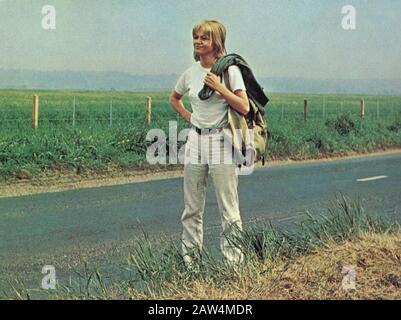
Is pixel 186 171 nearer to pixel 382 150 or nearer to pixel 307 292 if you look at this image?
pixel 307 292

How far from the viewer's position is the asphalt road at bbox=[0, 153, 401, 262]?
9062 millimetres

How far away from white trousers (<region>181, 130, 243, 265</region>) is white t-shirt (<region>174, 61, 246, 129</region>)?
8 cm

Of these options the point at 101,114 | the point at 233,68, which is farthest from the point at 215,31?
the point at 101,114

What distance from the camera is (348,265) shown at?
259 inches

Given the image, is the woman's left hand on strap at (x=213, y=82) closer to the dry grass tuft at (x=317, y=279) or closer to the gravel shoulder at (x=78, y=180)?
the dry grass tuft at (x=317, y=279)

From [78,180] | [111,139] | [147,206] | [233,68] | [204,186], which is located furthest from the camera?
[111,139]

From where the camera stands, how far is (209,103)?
6.27m

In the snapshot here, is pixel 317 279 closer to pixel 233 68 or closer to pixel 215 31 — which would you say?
pixel 233 68

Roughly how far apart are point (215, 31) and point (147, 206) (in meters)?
4.91

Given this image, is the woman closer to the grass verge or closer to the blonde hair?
the blonde hair

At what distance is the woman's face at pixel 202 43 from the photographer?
6214 mm

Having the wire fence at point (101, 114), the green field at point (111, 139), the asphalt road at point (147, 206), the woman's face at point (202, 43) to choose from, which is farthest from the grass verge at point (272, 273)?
the wire fence at point (101, 114)
